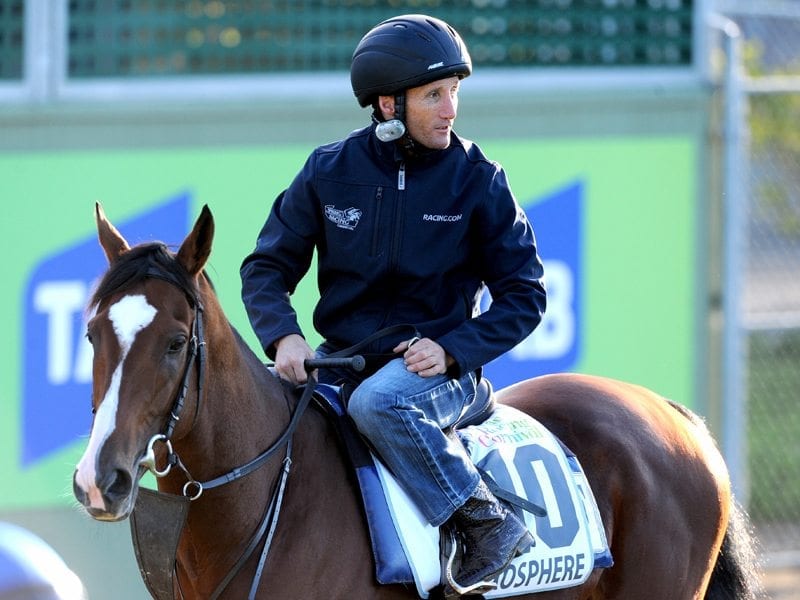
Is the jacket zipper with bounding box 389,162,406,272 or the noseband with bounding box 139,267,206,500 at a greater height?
the jacket zipper with bounding box 389,162,406,272

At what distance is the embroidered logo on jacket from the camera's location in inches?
160

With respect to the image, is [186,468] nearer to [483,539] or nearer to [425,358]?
[425,358]

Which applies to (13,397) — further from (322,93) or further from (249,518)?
(249,518)

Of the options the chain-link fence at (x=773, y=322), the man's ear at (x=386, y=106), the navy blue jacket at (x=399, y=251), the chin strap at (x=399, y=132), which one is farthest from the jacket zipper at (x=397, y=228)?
the chain-link fence at (x=773, y=322)

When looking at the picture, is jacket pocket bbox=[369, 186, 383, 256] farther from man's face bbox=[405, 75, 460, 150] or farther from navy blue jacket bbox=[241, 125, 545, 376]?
man's face bbox=[405, 75, 460, 150]

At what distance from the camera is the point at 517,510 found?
13.8 feet

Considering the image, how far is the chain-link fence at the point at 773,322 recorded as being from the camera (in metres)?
8.26

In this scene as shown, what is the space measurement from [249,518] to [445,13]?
4.41 m

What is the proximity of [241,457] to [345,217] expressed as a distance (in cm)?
83

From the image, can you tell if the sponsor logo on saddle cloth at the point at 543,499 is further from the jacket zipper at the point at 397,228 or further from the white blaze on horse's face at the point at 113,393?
the white blaze on horse's face at the point at 113,393

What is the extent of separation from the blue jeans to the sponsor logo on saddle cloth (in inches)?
10.8

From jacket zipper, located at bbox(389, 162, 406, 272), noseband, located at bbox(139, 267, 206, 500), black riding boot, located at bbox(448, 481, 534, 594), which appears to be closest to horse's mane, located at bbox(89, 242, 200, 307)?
noseband, located at bbox(139, 267, 206, 500)

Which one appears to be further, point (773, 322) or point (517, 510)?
point (773, 322)

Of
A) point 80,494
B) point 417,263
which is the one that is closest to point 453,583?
point 417,263
